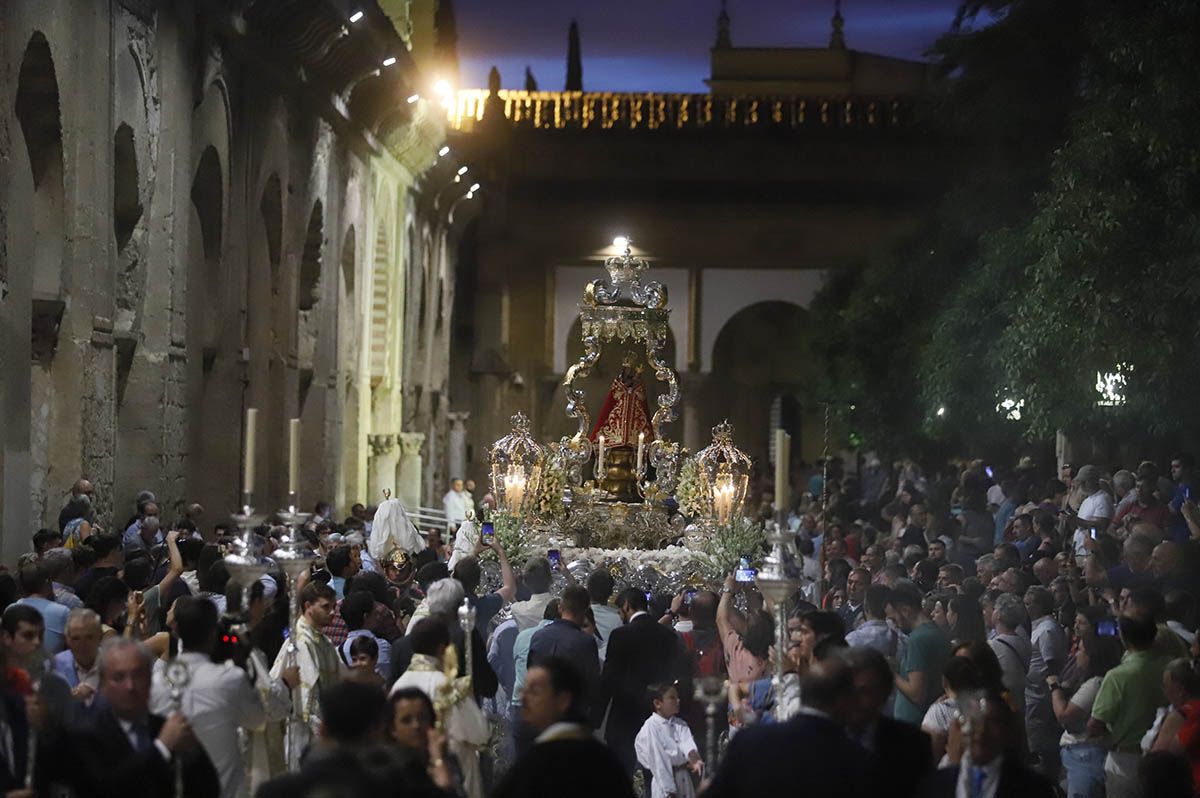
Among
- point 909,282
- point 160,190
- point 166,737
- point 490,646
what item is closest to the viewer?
point 166,737

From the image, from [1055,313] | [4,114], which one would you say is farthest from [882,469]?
[4,114]

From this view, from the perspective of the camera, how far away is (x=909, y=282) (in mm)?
34781

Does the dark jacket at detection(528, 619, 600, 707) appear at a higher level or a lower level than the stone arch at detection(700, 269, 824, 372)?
lower

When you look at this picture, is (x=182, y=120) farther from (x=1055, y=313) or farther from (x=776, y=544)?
(x=776, y=544)

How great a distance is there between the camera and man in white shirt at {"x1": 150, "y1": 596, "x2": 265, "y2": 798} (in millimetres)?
8836

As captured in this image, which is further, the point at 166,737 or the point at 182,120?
the point at 182,120

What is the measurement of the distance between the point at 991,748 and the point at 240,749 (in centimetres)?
320

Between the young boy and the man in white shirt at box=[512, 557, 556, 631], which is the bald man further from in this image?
the young boy

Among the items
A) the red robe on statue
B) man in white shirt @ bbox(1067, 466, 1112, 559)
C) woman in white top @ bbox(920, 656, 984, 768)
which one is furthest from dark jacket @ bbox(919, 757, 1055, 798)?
the red robe on statue

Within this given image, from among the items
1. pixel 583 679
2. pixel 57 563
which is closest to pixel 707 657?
pixel 57 563

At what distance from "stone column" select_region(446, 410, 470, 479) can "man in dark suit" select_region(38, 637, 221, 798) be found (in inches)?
1598

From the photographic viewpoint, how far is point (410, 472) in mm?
42031

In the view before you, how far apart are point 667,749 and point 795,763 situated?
5.06 m

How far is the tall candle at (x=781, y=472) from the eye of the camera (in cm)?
1032
